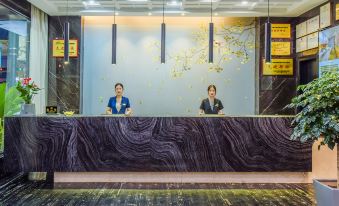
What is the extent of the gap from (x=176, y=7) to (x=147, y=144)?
358cm

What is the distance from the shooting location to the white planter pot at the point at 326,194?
312cm

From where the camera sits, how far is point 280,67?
27.8ft

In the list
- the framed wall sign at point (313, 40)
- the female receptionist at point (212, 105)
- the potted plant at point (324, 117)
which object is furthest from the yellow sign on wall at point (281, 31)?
the potted plant at point (324, 117)

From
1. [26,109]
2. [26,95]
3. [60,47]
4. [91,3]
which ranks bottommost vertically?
[26,109]

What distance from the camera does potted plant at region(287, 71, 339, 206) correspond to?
313cm

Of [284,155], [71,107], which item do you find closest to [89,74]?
[71,107]

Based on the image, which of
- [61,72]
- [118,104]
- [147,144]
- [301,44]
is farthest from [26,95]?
[301,44]

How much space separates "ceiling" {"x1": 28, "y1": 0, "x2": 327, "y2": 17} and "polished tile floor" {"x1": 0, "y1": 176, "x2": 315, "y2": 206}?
372 centimetres

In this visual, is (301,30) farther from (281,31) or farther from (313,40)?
(313,40)

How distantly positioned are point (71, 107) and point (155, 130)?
3.71 metres

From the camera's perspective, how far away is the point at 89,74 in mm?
8711

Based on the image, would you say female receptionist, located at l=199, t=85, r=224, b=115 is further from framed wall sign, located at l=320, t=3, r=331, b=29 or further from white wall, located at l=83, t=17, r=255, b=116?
framed wall sign, located at l=320, t=3, r=331, b=29

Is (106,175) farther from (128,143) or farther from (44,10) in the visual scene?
(44,10)

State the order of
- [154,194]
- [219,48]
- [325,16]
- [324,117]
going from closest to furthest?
[324,117] → [154,194] → [325,16] → [219,48]
